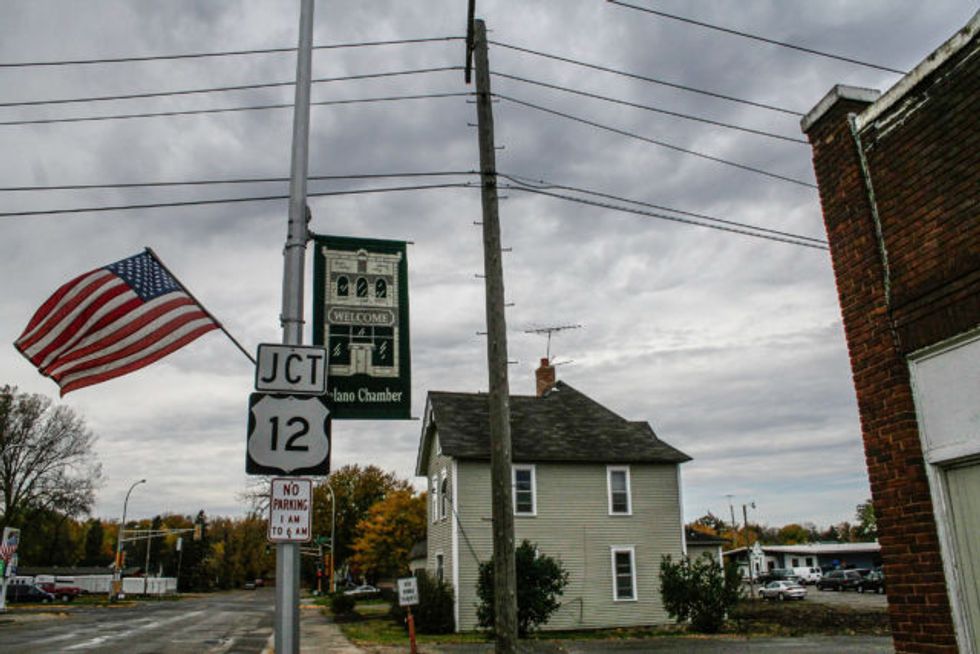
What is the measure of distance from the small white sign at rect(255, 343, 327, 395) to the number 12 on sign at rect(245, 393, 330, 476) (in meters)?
0.09

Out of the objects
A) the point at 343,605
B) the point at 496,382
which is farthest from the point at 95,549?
the point at 496,382

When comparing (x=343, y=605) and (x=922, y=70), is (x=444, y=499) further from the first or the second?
(x=922, y=70)

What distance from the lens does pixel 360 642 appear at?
79.2ft

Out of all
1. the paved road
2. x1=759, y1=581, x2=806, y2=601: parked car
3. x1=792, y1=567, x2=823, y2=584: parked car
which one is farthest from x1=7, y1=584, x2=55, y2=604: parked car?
x1=792, y1=567, x2=823, y2=584: parked car

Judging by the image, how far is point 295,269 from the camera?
759 cm

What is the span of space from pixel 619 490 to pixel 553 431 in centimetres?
349

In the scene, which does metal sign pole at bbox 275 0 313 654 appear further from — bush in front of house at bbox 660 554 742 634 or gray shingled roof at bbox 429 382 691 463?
bush in front of house at bbox 660 554 742 634

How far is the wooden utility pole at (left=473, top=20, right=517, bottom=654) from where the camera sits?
9.70m

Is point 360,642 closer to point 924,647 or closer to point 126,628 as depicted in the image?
point 126,628

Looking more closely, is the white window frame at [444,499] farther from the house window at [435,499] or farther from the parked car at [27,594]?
the parked car at [27,594]

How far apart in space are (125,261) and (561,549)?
23.2 m

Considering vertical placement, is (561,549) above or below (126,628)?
above

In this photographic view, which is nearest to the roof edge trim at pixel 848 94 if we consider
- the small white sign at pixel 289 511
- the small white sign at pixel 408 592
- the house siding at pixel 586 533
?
the small white sign at pixel 289 511

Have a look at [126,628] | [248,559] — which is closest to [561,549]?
[126,628]
